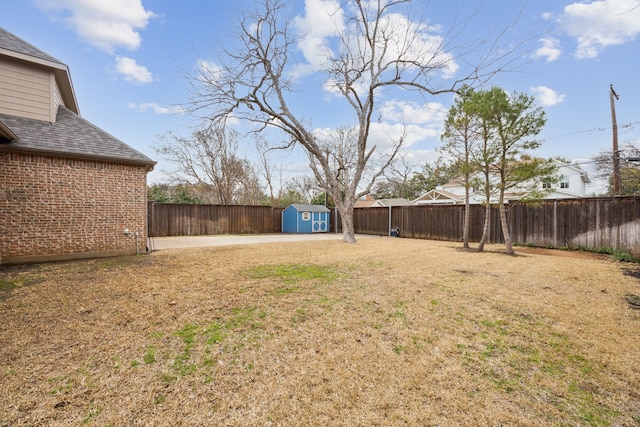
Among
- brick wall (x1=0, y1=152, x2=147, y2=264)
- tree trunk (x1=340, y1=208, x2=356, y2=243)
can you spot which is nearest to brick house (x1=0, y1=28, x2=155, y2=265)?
brick wall (x1=0, y1=152, x2=147, y2=264)

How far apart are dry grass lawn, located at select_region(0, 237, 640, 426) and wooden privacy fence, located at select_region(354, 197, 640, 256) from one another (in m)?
5.37

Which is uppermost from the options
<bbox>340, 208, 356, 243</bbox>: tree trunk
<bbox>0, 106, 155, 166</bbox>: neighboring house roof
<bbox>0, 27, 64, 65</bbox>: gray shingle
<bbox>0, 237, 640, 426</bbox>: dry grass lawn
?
<bbox>0, 27, 64, 65</bbox>: gray shingle

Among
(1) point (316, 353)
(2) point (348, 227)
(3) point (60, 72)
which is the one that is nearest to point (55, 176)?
(3) point (60, 72)

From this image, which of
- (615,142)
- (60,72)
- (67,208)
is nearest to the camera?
(67,208)

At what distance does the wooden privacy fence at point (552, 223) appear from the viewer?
7.80 metres

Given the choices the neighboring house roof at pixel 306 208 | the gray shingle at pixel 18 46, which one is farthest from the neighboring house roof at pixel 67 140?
the neighboring house roof at pixel 306 208

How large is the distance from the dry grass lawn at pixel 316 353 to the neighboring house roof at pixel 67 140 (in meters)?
3.27

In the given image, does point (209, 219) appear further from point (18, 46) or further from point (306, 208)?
point (18, 46)

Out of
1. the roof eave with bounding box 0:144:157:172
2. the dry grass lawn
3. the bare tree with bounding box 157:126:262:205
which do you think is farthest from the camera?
the bare tree with bounding box 157:126:262:205

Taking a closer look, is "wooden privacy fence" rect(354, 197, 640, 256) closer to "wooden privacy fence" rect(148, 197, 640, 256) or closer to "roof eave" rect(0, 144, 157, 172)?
"wooden privacy fence" rect(148, 197, 640, 256)

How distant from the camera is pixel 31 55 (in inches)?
254

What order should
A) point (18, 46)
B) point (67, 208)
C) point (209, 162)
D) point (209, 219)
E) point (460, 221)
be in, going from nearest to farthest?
point (67, 208), point (18, 46), point (460, 221), point (209, 219), point (209, 162)

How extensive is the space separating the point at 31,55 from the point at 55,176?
307 centimetres

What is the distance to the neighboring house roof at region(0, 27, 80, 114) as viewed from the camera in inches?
248
